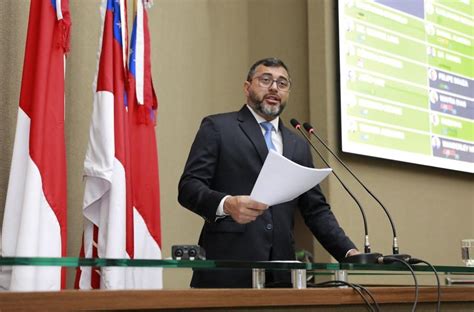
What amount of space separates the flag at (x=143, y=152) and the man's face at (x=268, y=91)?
1.62ft

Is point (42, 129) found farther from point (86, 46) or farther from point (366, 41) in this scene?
point (366, 41)

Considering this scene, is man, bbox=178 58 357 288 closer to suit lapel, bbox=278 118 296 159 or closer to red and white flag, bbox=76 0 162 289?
suit lapel, bbox=278 118 296 159

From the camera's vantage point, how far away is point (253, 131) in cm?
308

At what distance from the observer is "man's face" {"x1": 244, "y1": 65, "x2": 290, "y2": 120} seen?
310cm

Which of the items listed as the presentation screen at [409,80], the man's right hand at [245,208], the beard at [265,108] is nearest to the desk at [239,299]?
the man's right hand at [245,208]

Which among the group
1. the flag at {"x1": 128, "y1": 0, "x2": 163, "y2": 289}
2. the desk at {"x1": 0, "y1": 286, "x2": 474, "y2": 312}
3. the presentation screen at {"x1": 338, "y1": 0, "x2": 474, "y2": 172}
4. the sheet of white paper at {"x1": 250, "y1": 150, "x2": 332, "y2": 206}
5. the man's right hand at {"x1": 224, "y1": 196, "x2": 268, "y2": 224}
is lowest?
the desk at {"x1": 0, "y1": 286, "x2": 474, "y2": 312}

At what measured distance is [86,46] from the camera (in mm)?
3521

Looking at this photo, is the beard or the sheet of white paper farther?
the beard

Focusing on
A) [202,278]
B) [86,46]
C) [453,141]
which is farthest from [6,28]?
[453,141]

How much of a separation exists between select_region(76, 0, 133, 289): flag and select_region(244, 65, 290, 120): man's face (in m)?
0.57

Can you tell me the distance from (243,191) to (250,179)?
0.06 m

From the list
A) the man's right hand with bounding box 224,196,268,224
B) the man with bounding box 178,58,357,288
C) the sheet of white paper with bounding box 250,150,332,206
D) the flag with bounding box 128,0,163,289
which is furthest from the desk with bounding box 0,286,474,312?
the flag with bounding box 128,0,163,289

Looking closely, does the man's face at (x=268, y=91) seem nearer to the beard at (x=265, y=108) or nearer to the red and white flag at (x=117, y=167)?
the beard at (x=265, y=108)

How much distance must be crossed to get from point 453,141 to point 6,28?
9.02 feet
